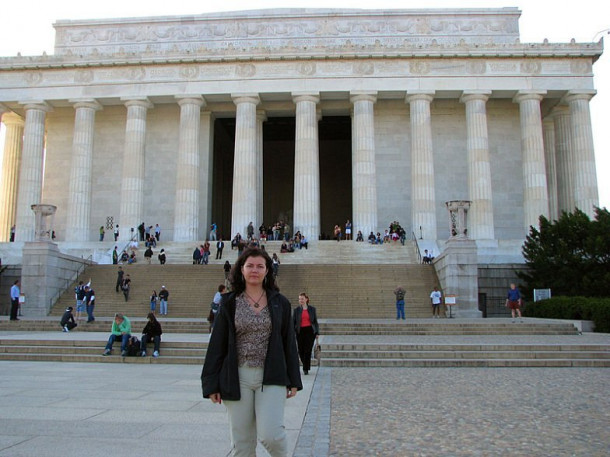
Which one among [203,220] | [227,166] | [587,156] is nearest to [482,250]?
[587,156]

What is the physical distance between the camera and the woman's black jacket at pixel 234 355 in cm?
484

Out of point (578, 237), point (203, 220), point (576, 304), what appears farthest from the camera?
point (203, 220)

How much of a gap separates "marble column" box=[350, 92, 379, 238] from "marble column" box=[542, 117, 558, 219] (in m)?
14.5

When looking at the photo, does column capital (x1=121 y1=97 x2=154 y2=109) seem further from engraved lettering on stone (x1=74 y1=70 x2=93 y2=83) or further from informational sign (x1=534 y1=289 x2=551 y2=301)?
informational sign (x1=534 y1=289 x2=551 y2=301)

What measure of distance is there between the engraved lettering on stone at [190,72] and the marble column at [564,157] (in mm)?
28603

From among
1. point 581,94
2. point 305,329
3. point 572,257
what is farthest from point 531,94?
point 305,329

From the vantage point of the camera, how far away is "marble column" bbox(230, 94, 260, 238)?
4469 cm

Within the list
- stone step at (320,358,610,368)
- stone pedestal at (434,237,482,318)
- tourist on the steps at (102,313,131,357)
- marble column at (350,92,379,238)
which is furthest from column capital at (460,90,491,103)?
tourist on the steps at (102,313,131,357)

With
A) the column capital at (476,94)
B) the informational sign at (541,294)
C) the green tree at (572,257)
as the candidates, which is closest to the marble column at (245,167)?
the column capital at (476,94)

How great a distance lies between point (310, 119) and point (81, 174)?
712 inches

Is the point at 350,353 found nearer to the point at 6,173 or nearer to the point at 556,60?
the point at 556,60

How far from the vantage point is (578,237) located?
97.5 feet

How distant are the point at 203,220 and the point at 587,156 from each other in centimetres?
2970

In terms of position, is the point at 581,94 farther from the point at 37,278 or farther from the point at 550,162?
the point at 37,278
